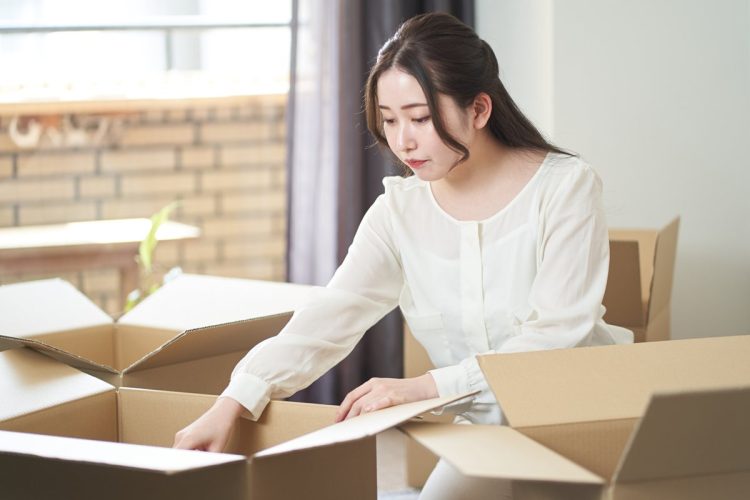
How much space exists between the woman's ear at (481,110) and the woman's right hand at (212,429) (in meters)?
0.59

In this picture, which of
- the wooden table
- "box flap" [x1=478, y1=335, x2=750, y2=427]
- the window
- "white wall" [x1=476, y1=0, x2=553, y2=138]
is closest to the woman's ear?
"box flap" [x1=478, y1=335, x2=750, y2=427]

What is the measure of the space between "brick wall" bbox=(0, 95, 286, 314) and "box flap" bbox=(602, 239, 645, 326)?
1.41 meters

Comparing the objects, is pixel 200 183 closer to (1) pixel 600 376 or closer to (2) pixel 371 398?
(2) pixel 371 398

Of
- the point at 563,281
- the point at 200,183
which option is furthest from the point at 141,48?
the point at 563,281

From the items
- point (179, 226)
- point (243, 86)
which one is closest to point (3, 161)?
point (179, 226)

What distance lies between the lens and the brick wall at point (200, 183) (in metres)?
3.06

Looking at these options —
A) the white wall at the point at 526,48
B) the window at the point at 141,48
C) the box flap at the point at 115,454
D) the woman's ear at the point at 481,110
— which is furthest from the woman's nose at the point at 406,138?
the window at the point at 141,48

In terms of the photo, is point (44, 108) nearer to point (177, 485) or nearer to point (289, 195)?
point (289, 195)

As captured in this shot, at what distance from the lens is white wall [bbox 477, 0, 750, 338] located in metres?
2.36

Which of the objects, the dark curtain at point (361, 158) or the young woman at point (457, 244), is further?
the dark curtain at point (361, 158)

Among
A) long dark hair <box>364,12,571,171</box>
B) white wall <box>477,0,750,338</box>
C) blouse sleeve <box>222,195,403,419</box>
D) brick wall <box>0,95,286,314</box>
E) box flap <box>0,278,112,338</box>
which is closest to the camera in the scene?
blouse sleeve <box>222,195,403,419</box>

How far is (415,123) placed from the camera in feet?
4.55

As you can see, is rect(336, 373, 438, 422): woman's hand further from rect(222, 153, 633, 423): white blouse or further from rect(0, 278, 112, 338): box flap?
rect(0, 278, 112, 338): box flap

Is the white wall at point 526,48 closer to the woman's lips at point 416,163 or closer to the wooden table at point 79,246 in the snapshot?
the woman's lips at point 416,163
